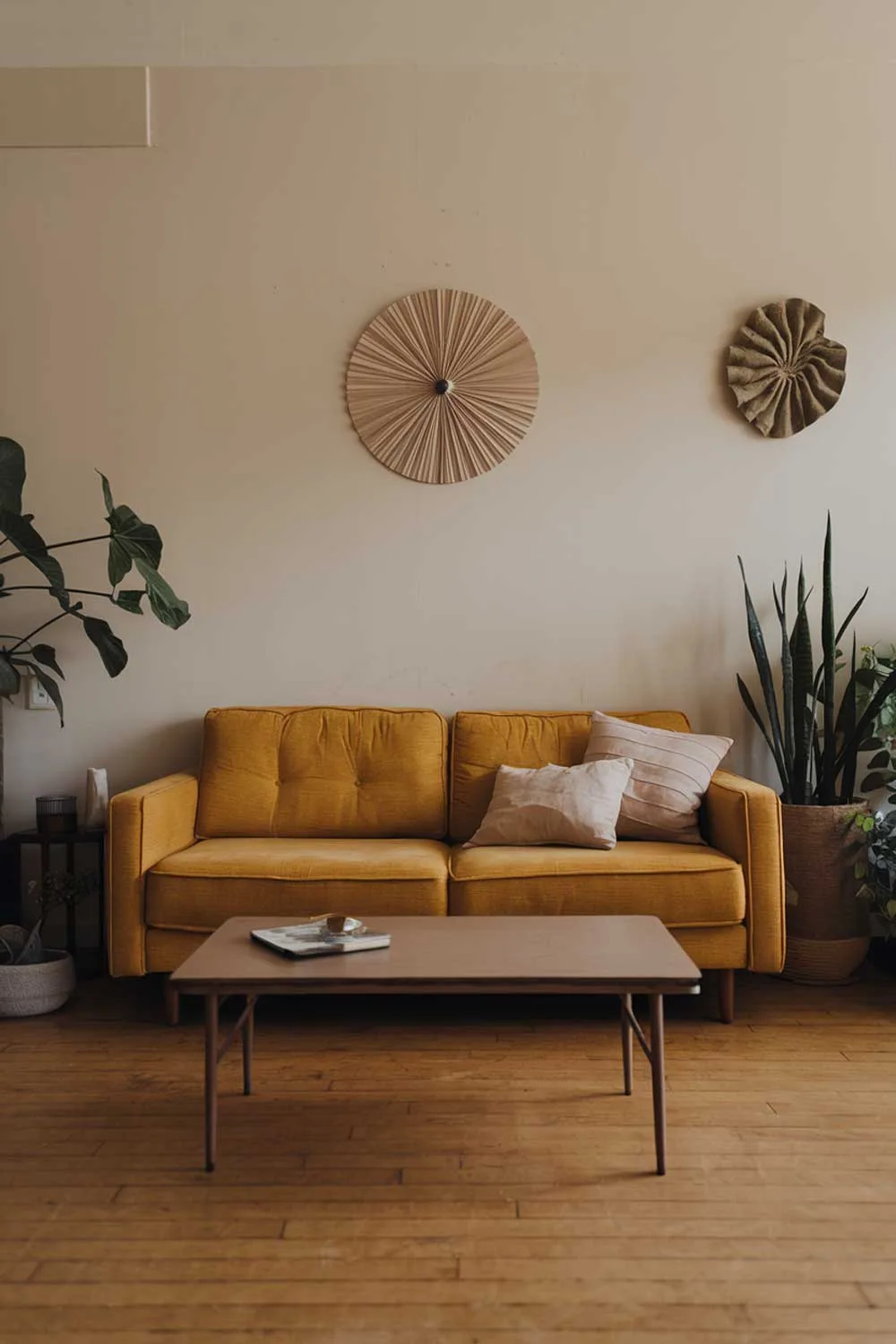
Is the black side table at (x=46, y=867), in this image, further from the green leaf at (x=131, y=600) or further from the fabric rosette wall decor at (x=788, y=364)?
the fabric rosette wall decor at (x=788, y=364)

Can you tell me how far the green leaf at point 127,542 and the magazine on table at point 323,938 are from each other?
4.73ft

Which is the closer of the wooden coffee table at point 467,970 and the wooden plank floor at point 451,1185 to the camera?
the wooden plank floor at point 451,1185

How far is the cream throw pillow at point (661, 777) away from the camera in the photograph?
11.0 ft

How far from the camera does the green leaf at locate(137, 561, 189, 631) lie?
339 cm

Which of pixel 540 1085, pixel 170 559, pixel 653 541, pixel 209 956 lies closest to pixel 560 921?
pixel 540 1085

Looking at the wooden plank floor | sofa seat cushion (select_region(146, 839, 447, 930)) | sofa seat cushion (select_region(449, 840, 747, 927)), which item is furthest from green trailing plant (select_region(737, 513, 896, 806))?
sofa seat cushion (select_region(146, 839, 447, 930))

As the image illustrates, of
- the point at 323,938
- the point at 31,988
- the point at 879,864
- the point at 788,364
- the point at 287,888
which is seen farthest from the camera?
the point at 788,364

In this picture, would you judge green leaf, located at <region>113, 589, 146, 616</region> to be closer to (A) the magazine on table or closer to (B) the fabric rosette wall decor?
(A) the magazine on table

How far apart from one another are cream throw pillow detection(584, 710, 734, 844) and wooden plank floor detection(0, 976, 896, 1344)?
0.57m

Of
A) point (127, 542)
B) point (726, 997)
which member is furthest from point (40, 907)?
point (726, 997)

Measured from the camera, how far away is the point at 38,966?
3119mm

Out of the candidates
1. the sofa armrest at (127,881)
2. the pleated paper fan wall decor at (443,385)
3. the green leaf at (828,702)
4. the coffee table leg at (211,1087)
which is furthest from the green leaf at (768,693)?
the coffee table leg at (211,1087)

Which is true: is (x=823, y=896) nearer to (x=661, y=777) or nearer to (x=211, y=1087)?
(x=661, y=777)

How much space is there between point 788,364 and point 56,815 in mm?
2978
